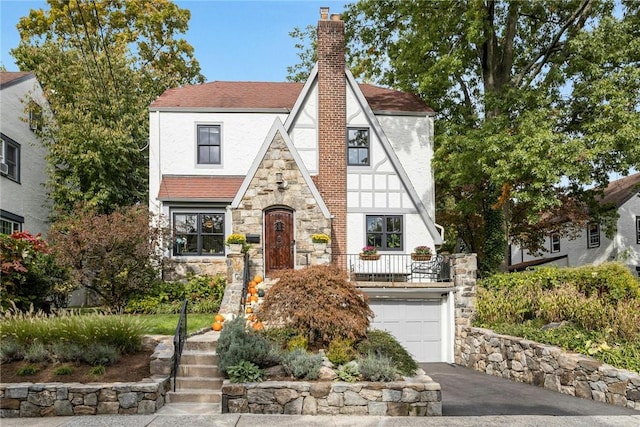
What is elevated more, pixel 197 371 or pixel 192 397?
pixel 197 371

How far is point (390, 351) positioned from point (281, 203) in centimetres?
767

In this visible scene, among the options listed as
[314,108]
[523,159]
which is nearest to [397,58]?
[314,108]

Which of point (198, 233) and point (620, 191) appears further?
point (620, 191)

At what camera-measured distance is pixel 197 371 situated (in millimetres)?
8961

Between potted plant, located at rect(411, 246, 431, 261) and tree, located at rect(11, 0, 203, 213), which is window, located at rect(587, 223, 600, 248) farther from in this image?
tree, located at rect(11, 0, 203, 213)

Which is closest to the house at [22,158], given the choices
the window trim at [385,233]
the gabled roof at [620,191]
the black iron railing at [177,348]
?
the black iron railing at [177,348]

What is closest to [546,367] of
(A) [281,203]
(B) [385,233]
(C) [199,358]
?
(C) [199,358]

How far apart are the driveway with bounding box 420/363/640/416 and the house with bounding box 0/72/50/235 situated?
49.6ft

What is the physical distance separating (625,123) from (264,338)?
1257cm

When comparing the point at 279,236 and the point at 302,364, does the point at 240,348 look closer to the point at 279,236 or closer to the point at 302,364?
the point at 302,364

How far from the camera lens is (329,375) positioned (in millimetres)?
8289

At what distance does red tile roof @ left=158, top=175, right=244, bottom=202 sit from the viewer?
1759 centimetres

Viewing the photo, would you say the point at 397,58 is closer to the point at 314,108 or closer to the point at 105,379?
the point at 314,108

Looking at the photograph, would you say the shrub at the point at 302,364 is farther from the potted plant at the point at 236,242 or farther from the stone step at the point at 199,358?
the potted plant at the point at 236,242
